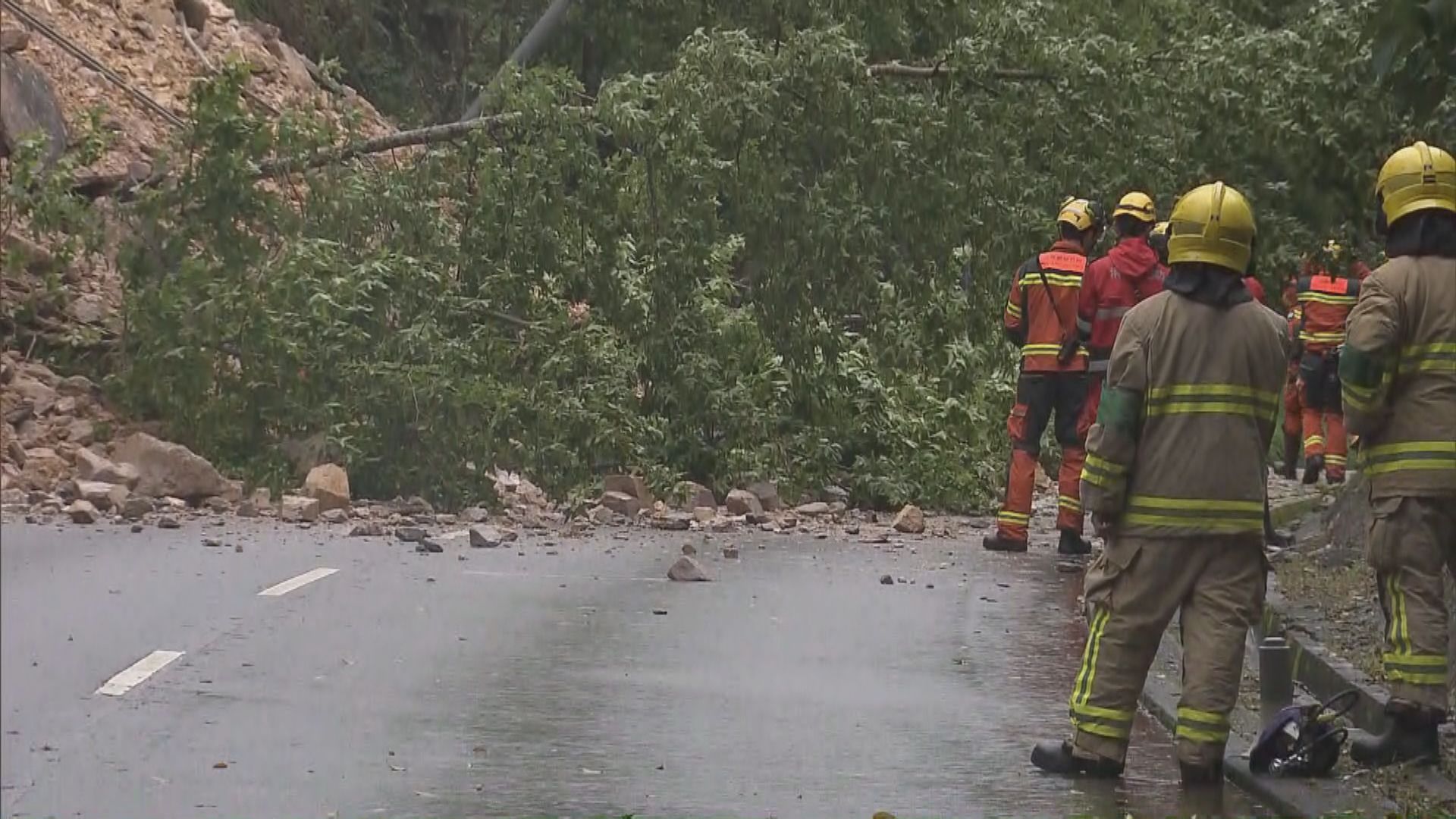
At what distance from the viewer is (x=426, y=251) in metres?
14.8

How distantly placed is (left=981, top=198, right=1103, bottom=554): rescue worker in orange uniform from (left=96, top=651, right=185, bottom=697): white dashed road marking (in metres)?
6.45

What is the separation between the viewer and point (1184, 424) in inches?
259

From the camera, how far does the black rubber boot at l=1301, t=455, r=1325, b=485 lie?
64.4ft

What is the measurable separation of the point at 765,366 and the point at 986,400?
8.14 feet

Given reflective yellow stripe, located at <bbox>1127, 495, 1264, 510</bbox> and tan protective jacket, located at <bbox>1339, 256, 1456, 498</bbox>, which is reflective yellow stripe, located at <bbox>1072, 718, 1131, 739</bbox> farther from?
tan protective jacket, located at <bbox>1339, 256, 1456, 498</bbox>

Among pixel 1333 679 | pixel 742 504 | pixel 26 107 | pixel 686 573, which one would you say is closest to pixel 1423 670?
pixel 1333 679

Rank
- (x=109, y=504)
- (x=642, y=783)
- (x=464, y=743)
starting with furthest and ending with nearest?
1. (x=109, y=504)
2. (x=464, y=743)
3. (x=642, y=783)

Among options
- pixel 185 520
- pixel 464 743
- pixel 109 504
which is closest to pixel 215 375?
pixel 185 520

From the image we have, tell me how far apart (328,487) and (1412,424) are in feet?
24.5

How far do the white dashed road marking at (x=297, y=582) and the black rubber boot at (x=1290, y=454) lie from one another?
43.2ft

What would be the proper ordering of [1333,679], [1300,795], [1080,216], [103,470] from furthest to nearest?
[1080,216] < [103,470] < [1333,679] < [1300,795]

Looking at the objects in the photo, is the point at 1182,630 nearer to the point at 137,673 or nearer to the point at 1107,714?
the point at 1107,714

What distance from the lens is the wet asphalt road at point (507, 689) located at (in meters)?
5.79

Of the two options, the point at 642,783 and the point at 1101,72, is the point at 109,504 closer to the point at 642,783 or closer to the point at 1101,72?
the point at 642,783
